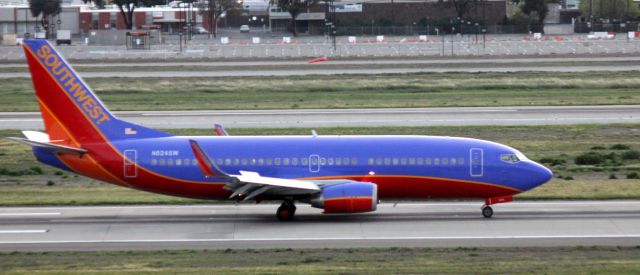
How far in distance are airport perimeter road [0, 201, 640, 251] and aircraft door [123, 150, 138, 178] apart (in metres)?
1.55

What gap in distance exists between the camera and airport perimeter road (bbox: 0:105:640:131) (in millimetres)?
58719

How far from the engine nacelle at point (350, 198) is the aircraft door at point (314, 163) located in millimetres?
1175

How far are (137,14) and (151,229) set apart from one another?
542ft

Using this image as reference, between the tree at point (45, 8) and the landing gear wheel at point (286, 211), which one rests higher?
the tree at point (45, 8)

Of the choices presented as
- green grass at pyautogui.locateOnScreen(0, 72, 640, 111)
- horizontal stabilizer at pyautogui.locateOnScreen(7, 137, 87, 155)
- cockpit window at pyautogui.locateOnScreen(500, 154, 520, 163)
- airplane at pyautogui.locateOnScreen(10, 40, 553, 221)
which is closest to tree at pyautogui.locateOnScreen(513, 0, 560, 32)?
green grass at pyautogui.locateOnScreen(0, 72, 640, 111)

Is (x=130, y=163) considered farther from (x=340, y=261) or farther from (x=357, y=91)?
(x=357, y=91)

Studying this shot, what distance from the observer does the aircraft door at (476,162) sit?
34438 millimetres

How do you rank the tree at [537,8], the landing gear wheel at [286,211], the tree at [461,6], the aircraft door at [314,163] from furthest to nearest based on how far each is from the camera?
the tree at [537,8]
the tree at [461,6]
the aircraft door at [314,163]
the landing gear wheel at [286,211]

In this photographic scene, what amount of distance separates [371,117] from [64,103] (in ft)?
Result: 96.5

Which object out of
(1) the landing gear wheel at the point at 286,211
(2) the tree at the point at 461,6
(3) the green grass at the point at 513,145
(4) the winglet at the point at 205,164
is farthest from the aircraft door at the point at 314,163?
(2) the tree at the point at 461,6

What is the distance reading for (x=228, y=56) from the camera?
12156 cm

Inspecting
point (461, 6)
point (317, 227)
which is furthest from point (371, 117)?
point (461, 6)

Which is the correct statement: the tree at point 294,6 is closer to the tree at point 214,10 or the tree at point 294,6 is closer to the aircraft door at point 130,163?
the tree at point 214,10

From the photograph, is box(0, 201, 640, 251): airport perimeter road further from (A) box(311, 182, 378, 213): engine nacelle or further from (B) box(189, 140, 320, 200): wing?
(B) box(189, 140, 320, 200): wing
